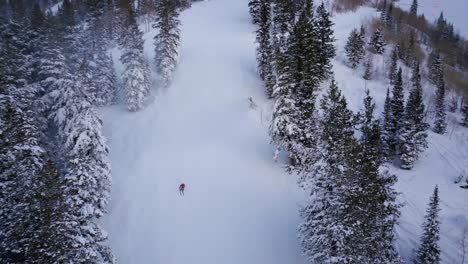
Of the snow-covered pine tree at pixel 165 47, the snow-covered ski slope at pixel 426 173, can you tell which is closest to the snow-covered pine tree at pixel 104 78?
the snow-covered pine tree at pixel 165 47

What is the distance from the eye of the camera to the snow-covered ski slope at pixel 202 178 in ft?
84.9

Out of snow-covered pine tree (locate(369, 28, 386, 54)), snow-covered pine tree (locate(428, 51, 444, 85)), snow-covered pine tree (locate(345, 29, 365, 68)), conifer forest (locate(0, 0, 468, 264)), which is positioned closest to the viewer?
conifer forest (locate(0, 0, 468, 264))

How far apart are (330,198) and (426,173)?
32.5 metres

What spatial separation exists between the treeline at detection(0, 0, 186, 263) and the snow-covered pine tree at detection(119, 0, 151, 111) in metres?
0.13

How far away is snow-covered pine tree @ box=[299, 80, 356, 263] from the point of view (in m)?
18.1

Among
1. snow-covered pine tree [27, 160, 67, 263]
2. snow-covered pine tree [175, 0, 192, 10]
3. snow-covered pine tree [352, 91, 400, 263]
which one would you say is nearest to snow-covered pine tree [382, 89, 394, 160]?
snow-covered pine tree [352, 91, 400, 263]

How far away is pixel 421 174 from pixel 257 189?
25434mm

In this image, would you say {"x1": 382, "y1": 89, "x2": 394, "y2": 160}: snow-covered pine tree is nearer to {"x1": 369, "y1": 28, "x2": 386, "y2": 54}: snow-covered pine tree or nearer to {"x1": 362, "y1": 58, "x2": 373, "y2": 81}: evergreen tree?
{"x1": 362, "y1": 58, "x2": 373, "y2": 81}: evergreen tree

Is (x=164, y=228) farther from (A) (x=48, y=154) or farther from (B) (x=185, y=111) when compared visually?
(B) (x=185, y=111)

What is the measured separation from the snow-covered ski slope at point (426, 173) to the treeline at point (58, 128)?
20.2m

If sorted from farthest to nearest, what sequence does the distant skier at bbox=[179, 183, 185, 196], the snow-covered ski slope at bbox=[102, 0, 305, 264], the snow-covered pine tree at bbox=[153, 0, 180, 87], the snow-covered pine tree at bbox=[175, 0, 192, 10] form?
the snow-covered pine tree at bbox=[175, 0, 192, 10] < the snow-covered pine tree at bbox=[153, 0, 180, 87] < the distant skier at bbox=[179, 183, 185, 196] < the snow-covered ski slope at bbox=[102, 0, 305, 264]

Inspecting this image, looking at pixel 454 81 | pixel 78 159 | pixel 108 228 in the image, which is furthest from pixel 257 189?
pixel 454 81

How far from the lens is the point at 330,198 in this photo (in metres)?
19.1

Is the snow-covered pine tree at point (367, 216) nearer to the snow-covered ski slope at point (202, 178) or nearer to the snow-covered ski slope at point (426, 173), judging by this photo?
the snow-covered ski slope at point (426, 173)
